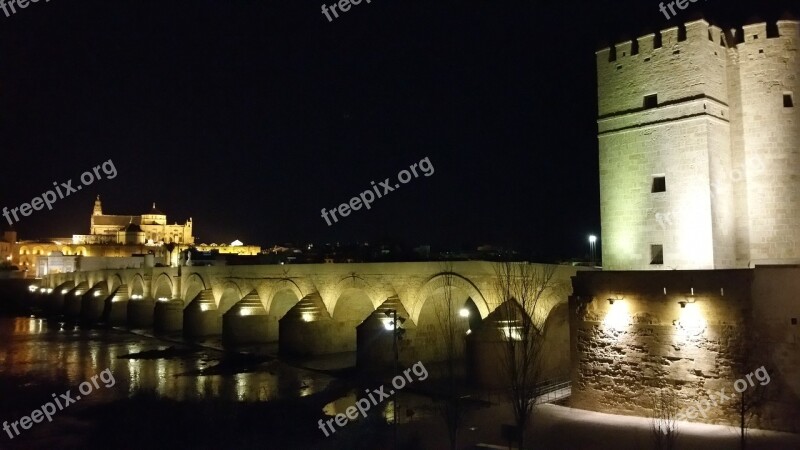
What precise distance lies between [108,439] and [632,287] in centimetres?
1200

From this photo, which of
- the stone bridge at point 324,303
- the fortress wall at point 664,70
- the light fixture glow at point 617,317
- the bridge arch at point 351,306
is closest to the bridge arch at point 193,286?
the stone bridge at point 324,303

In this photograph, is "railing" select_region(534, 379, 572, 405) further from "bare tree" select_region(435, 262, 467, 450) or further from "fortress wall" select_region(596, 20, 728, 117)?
"fortress wall" select_region(596, 20, 728, 117)

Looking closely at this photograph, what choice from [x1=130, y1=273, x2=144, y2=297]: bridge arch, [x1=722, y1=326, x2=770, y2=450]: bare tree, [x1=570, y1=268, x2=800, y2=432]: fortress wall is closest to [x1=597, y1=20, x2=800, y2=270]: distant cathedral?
[x1=570, y1=268, x2=800, y2=432]: fortress wall

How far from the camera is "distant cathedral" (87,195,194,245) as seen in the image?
9675 centimetres

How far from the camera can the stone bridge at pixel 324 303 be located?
→ 18595 mm

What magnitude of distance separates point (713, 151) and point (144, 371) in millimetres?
20077

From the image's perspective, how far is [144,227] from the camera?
98.1m

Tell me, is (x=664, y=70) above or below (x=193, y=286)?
above

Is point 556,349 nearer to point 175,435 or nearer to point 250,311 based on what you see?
point 175,435

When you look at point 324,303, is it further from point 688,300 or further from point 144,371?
point 688,300

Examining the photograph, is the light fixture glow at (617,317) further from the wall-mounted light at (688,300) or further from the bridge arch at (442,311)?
the bridge arch at (442,311)

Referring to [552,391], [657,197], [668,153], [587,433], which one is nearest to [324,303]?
[552,391]

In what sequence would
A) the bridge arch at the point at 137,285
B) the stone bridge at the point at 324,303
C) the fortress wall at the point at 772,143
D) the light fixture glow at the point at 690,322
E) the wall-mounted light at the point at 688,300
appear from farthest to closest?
the bridge arch at the point at 137,285 < the stone bridge at the point at 324,303 < the fortress wall at the point at 772,143 < the wall-mounted light at the point at 688,300 < the light fixture glow at the point at 690,322

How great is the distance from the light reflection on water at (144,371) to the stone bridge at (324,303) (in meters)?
1.74
